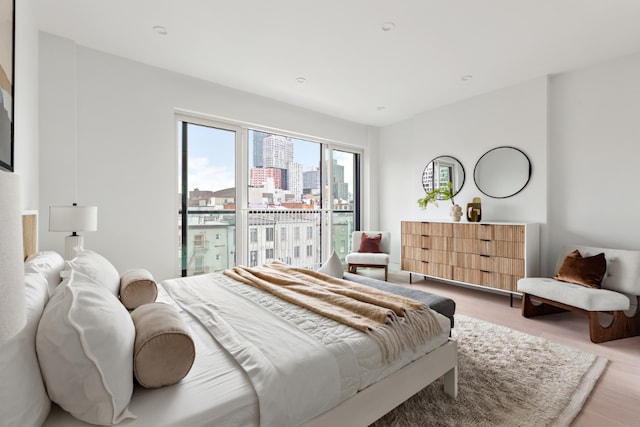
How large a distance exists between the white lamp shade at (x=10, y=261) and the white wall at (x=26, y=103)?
1778 mm

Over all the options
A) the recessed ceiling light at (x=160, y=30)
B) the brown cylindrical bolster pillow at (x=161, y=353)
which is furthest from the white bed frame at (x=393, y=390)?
the recessed ceiling light at (x=160, y=30)

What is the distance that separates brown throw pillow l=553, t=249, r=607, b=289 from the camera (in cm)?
283

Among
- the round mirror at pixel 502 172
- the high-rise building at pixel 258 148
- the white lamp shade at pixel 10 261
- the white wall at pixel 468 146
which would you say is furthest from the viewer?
the high-rise building at pixel 258 148

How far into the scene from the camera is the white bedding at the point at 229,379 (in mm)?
951

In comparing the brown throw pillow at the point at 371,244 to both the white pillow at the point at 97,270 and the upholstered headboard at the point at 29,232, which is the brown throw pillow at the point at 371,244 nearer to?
the white pillow at the point at 97,270

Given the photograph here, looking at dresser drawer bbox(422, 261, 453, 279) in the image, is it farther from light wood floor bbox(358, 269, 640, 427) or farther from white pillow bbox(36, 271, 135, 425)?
white pillow bbox(36, 271, 135, 425)

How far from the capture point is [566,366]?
215cm

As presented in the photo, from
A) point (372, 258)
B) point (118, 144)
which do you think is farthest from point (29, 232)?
point (372, 258)

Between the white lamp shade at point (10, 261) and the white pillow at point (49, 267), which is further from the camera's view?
the white pillow at point (49, 267)

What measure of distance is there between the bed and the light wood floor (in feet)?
2.76

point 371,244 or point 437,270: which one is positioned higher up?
point 371,244

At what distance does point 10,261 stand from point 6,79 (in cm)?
166

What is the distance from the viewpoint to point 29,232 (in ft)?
6.47

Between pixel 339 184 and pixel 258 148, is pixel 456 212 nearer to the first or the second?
pixel 339 184
